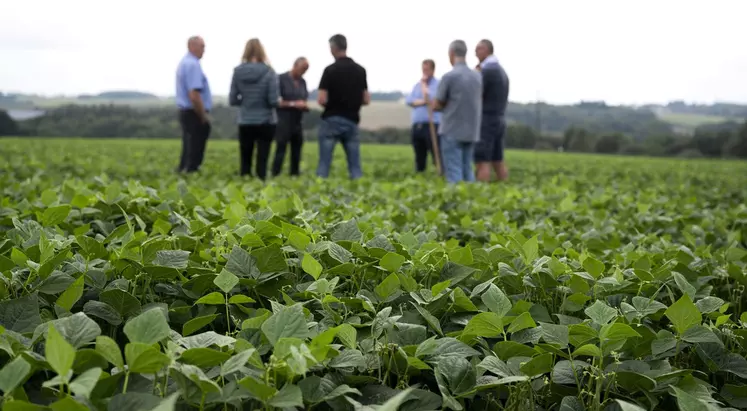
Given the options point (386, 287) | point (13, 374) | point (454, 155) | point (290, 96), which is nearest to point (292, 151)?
point (290, 96)

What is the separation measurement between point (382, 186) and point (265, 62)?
4465mm

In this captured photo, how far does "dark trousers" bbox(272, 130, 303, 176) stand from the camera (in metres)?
11.6

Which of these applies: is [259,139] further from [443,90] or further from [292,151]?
[443,90]

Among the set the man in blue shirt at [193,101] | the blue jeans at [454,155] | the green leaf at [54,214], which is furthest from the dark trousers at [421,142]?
the green leaf at [54,214]

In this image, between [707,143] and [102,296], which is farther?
[707,143]

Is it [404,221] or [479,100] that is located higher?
[479,100]

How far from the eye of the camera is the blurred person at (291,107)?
11.4m

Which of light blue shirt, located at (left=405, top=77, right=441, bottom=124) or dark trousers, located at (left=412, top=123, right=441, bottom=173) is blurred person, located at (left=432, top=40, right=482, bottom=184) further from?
dark trousers, located at (left=412, top=123, right=441, bottom=173)

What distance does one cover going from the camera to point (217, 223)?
2.76 metres

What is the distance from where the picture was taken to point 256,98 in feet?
33.9

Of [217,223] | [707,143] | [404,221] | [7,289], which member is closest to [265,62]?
[404,221]

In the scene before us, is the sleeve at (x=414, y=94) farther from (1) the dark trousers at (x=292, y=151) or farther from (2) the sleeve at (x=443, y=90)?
(2) the sleeve at (x=443, y=90)

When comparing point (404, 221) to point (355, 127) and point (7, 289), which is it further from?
point (355, 127)

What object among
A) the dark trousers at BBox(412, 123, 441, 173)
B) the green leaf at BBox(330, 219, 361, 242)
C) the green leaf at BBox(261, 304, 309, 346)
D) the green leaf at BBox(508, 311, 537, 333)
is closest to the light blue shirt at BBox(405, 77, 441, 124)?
the dark trousers at BBox(412, 123, 441, 173)
